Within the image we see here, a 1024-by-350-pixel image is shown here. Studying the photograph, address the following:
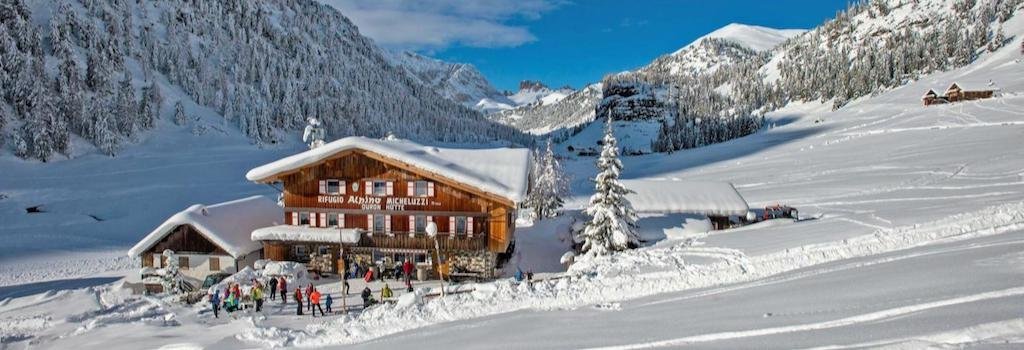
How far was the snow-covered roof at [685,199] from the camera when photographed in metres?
37.0

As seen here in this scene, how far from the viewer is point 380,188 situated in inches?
1267

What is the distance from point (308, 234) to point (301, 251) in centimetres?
171

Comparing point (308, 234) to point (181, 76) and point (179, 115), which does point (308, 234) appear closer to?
point (179, 115)

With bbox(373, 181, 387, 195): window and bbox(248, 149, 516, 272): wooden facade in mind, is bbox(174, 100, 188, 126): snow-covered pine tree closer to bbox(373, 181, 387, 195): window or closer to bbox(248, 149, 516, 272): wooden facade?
bbox(248, 149, 516, 272): wooden facade

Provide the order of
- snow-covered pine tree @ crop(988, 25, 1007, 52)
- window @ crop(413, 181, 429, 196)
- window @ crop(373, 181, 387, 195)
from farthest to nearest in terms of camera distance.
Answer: snow-covered pine tree @ crop(988, 25, 1007, 52) → window @ crop(373, 181, 387, 195) → window @ crop(413, 181, 429, 196)

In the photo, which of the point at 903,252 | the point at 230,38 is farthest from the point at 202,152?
the point at 903,252

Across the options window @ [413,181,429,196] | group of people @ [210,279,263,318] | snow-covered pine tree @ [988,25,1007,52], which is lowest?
group of people @ [210,279,263,318]

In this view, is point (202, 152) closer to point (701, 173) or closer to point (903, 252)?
point (701, 173)

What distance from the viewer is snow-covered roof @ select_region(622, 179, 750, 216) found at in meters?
37.0

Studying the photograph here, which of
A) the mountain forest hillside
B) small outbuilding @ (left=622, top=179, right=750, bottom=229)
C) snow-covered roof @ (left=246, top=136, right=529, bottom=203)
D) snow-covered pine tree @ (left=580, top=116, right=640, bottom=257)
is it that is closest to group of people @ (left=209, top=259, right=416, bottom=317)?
snow-covered roof @ (left=246, top=136, right=529, bottom=203)

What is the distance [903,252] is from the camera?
733 inches


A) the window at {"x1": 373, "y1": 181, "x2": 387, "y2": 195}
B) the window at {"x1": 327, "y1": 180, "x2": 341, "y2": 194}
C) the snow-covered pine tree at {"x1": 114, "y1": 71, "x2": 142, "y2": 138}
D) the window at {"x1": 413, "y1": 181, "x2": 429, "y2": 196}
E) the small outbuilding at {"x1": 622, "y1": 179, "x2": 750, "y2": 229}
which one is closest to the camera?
the window at {"x1": 413, "y1": 181, "x2": 429, "y2": 196}

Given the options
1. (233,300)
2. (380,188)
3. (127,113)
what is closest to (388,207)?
(380,188)

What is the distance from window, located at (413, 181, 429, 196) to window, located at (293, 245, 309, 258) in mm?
7251
